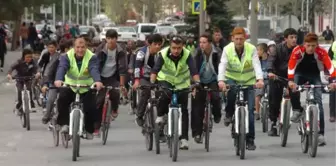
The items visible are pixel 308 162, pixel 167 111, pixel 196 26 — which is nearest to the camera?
pixel 308 162

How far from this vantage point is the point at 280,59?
15391mm

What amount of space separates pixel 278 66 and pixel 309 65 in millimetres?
1811

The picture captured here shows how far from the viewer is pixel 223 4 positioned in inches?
1738

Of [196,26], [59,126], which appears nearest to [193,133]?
[59,126]

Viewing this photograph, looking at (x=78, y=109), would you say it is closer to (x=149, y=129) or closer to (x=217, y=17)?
(x=149, y=129)

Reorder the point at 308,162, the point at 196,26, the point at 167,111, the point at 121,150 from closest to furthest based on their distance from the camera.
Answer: the point at 308,162, the point at 167,111, the point at 121,150, the point at 196,26

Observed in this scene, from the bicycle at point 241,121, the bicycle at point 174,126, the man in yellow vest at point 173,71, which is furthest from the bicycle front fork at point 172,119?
the bicycle at point 241,121

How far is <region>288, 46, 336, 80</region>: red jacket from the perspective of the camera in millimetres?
13359

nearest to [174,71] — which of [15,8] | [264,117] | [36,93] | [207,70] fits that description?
[207,70]

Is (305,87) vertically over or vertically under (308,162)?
over

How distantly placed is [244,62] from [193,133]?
5.07 ft

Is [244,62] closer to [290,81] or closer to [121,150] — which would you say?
[290,81]

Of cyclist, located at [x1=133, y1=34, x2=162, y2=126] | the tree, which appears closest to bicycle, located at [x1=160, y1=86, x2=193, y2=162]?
cyclist, located at [x1=133, y1=34, x2=162, y2=126]

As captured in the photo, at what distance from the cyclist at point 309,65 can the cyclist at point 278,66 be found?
96 cm
